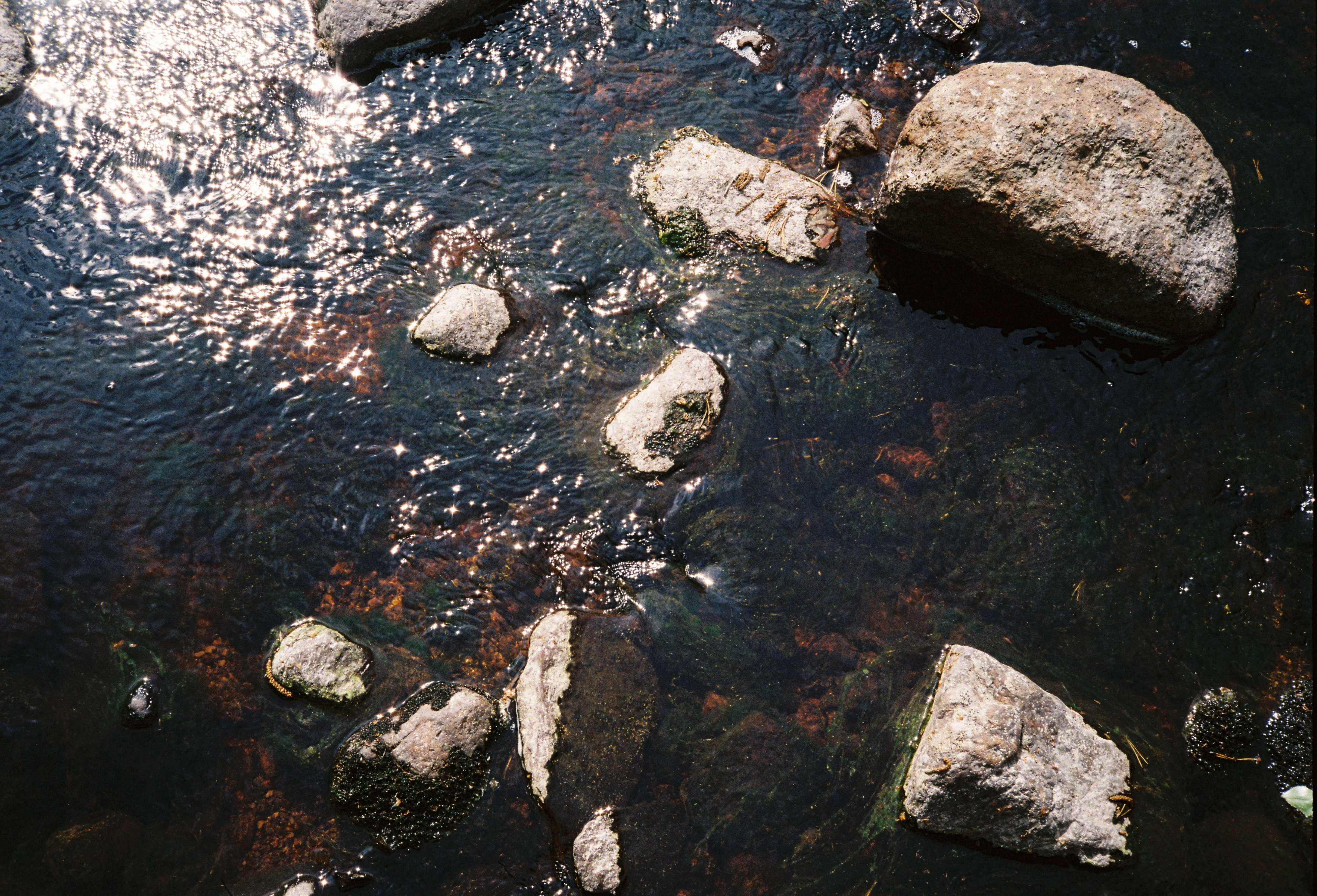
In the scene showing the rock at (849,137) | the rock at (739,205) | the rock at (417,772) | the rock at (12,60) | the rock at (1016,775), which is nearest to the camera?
the rock at (1016,775)

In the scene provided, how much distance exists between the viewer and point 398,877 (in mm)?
3084

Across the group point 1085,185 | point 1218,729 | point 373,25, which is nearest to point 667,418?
point 1085,185

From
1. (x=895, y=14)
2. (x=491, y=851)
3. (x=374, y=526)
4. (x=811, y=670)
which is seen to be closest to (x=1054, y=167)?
(x=895, y=14)

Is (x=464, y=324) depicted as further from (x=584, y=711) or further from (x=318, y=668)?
(x=584, y=711)

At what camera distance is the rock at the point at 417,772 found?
3.12 m

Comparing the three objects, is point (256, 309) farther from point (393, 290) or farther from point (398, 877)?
point (398, 877)

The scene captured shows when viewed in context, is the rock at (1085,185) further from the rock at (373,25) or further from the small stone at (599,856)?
the small stone at (599,856)

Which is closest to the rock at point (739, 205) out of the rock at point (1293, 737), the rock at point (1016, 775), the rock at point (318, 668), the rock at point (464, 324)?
the rock at point (464, 324)

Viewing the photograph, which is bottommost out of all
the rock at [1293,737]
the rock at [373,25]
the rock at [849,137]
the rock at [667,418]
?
the rock at [1293,737]

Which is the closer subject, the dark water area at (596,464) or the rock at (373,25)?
the dark water area at (596,464)

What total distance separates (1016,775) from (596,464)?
230 cm

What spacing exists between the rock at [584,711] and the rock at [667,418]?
0.81 metres

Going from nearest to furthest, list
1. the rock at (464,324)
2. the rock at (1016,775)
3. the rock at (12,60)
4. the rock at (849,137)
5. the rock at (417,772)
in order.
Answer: the rock at (1016,775), the rock at (417,772), the rock at (464,324), the rock at (849,137), the rock at (12,60)

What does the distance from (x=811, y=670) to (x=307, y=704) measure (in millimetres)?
2327
